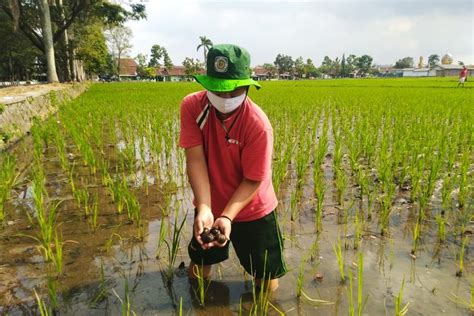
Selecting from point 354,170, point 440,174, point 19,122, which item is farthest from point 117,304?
point 19,122

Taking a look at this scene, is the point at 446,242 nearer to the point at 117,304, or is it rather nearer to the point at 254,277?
the point at 254,277

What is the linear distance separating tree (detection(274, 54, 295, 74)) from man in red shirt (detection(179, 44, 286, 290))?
257 feet

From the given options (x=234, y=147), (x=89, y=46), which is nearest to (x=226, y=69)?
(x=234, y=147)

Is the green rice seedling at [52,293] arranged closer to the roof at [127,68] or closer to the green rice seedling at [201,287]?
the green rice seedling at [201,287]

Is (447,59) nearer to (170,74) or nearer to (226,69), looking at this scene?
(170,74)

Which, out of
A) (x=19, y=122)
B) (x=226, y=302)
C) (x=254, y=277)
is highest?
(x=19, y=122)

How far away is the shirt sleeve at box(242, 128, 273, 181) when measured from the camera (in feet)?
4.94

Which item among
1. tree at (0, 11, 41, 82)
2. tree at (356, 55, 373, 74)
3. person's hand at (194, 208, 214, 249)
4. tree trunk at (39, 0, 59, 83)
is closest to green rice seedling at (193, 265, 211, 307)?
person's hand at (194, 208, 214, 249)

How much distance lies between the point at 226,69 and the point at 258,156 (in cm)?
40

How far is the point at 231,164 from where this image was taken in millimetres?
1641

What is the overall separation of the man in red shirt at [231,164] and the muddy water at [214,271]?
17 centimetres

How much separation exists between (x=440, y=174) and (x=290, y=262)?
2.13 m

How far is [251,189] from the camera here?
4.99ft

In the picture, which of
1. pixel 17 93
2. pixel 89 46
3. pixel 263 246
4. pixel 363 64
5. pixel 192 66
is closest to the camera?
pixel 263 246
